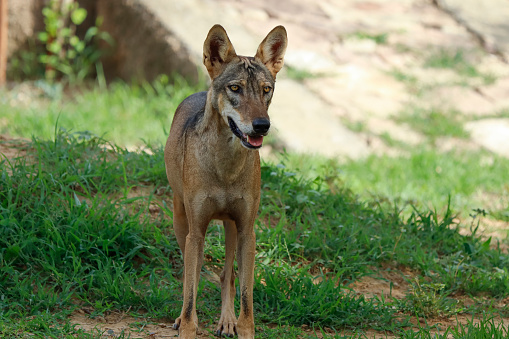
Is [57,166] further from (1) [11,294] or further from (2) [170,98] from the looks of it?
(2) [170,98]

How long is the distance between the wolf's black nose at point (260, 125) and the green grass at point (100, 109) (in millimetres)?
4034

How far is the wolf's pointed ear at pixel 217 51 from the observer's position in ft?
12.6

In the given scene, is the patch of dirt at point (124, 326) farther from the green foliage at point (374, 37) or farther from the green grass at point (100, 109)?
the green foliage at point (374, 37)

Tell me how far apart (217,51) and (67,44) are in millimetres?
7520

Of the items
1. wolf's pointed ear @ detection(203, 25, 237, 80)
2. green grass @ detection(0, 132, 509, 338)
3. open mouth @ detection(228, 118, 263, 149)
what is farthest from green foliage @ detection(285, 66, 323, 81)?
open mouth @ detection(228, 118, 263, 149)

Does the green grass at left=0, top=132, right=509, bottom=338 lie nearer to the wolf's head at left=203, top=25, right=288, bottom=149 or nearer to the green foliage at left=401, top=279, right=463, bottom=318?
the green foliage at left=401, top=279, right=463, bottom=318

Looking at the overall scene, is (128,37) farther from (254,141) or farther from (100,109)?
(254,141)

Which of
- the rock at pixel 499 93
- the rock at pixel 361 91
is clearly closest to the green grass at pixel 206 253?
the rock at pixel 361 91

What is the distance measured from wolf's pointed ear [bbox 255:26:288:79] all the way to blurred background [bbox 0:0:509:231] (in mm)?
3282

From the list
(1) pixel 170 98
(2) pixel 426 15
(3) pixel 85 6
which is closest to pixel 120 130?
(1) pixel 170 98

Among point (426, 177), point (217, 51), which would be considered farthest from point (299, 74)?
point (217, 51)

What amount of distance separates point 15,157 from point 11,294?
5.15 ft

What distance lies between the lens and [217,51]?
3.91 meters

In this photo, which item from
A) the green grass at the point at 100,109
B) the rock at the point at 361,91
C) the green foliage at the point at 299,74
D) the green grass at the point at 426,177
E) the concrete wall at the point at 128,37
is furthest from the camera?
the green foliage at the point at 299,74
